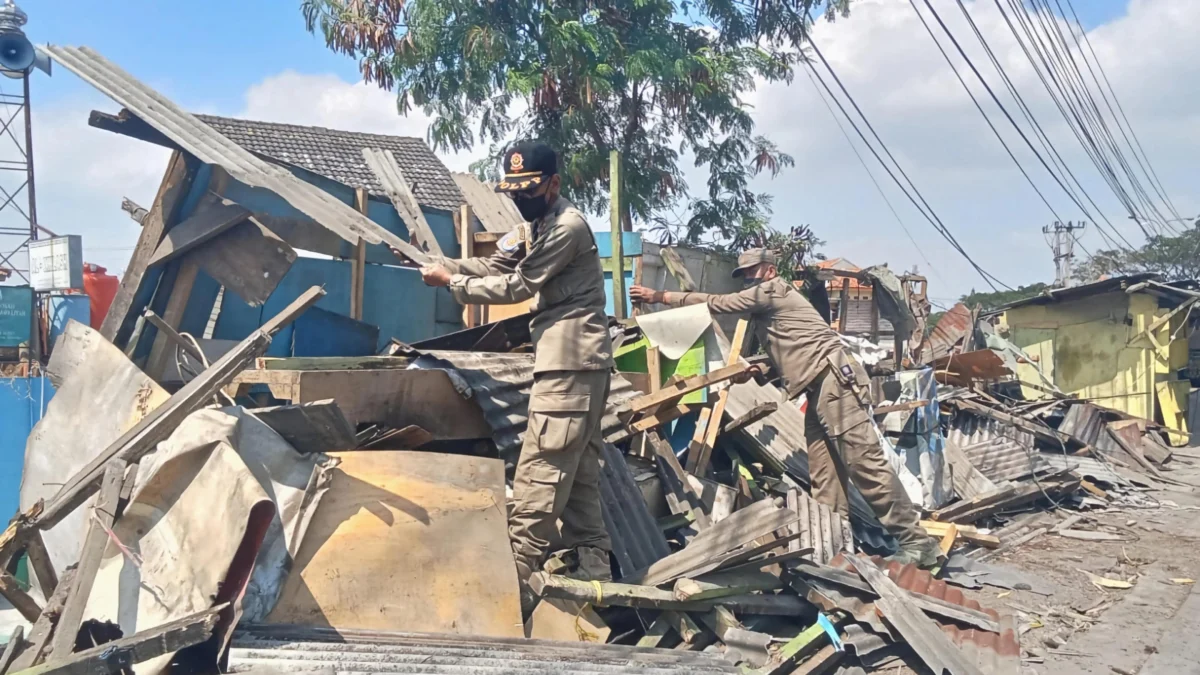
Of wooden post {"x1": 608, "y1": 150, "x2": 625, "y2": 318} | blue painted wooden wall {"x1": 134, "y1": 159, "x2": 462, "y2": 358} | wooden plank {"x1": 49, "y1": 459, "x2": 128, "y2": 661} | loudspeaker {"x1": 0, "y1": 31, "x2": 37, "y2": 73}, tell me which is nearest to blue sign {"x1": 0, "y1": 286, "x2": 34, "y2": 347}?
blue painted wooden wall {"x1": 134, "y1": 159, "x2": 462, "y2": 358}

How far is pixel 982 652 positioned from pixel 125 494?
3.54 metres

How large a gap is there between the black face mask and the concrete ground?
3.01 m

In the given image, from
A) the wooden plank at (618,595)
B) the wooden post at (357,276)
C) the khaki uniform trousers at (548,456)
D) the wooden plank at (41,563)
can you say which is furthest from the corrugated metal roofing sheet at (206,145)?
the wooden plank at (41,563)

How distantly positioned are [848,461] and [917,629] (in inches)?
67.2

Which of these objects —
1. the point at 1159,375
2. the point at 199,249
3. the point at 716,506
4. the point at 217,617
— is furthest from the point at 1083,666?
the point at 1159,375

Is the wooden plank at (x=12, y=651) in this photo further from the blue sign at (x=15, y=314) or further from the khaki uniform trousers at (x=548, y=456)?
the blue sign at (x=15, y=314)

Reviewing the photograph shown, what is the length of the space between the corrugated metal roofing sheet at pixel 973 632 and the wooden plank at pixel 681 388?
1209 millimetres

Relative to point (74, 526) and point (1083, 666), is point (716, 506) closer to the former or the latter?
point (1083, 666)

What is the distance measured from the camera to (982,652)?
12.8 ft

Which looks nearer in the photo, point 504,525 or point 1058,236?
point 504,525

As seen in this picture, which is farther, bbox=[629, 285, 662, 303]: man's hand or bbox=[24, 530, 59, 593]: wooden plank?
bbox=[629, 285, 662, 303]: man's hand

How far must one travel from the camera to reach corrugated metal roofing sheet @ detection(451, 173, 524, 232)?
779 cm

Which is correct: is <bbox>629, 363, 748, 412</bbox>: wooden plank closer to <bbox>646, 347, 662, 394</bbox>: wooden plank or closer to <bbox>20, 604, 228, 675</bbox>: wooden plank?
<bbox>646, 347, 662, 394</bbox>: wooden plank

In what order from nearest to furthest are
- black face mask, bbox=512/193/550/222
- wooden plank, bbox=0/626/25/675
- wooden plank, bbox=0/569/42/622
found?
wooden plank, bbox=0/626/25/675 < wooden plank, bbox=0/569/42/622 < black face mask, bbox=512/193/550/222
